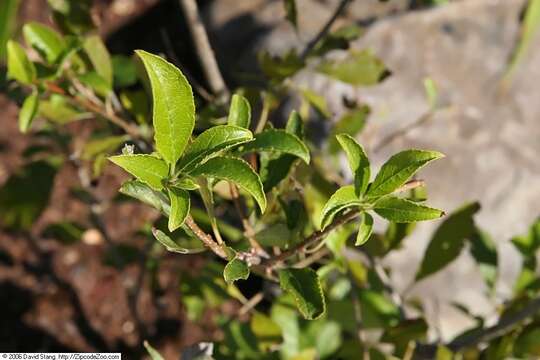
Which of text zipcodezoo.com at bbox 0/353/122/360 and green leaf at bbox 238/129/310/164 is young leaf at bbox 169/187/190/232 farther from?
text zipcodezoo.com at bbox 0/353/122/360

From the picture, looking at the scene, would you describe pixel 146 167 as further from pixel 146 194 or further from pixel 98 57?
pixel 98 57

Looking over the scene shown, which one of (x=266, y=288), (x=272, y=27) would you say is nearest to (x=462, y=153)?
(x=272, y=27)

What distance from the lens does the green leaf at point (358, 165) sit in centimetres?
65

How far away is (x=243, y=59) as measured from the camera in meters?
1.81

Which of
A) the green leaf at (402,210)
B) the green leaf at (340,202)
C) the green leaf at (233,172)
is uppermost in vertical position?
the green leaf at (233,172)

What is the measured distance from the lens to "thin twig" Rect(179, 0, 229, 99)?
1.03 meters

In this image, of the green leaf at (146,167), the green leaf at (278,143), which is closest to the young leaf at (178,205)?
the green leaf at (146,167)

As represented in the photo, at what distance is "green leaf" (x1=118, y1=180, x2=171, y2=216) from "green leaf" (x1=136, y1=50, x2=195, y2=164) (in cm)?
4

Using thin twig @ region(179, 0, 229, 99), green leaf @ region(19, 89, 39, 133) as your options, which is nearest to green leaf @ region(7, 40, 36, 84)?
green leaf @ region(19, 89, 39, 133)

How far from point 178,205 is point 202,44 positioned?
1.76ft

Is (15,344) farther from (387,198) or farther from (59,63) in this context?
(387,198)

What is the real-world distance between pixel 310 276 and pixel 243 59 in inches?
46.1

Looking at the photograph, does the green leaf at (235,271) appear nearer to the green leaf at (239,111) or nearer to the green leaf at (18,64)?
the green leaf at (239,111)

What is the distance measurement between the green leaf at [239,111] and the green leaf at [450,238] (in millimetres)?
456
